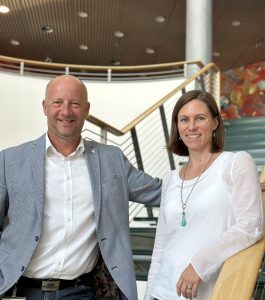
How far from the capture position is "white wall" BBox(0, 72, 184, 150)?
26.1ft

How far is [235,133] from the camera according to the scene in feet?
20.3

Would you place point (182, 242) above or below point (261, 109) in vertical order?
below

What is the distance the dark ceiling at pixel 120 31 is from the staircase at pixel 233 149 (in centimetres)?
443

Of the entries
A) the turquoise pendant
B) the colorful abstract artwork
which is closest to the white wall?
the colorful abstract artwork

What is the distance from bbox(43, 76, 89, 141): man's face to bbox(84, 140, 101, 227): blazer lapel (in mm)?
124

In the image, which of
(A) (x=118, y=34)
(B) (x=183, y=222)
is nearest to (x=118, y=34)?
(A) (x=118, y=34)

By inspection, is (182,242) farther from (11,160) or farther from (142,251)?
(142,251)

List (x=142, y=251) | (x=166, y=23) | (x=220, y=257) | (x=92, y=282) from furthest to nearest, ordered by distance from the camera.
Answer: (x=166, y=23), (x=142, y=251), (x=92, y=282), (x=220, y=257)

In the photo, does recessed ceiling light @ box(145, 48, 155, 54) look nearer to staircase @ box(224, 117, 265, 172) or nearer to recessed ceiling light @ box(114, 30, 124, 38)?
recessed ceiling light @ box(114, 30, 124, 38)

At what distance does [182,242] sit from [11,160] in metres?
0.75

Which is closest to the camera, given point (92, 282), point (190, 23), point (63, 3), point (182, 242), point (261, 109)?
point (182, 242)

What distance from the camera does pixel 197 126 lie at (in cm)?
168

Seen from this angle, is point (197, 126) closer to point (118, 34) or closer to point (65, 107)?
point (65, 107)

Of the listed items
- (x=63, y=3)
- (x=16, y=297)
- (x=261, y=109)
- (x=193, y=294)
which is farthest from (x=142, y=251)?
(x=261, y=109)
